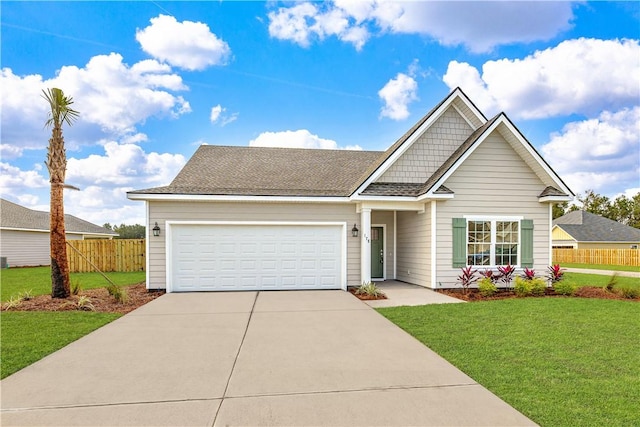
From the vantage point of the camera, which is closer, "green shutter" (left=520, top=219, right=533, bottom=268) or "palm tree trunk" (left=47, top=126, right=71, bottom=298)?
"palm tree trunk" (left=47, top=126, right=71, bottom=298)

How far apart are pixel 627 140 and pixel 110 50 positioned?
2463cm

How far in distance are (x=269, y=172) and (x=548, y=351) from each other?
10466 millimetres

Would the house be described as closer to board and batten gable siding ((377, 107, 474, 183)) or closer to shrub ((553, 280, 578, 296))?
board and batten gable siding ((377, 107, 474, 183))

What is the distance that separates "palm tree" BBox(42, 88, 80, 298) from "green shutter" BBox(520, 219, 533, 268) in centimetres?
1293

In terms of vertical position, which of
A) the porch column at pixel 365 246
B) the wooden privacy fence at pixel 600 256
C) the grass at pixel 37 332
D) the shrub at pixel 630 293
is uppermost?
the porch column at pixel 365 246

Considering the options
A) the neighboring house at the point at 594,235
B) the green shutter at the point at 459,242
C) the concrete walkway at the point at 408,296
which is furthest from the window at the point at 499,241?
the neighboring house at the point at 594,235

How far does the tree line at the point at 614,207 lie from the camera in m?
46.5

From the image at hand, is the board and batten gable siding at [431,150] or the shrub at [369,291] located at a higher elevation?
the board and batten gable siding at [431,150]

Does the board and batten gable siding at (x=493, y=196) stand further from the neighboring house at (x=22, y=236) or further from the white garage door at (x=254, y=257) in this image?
the neighboring house at (x=22, y=236)

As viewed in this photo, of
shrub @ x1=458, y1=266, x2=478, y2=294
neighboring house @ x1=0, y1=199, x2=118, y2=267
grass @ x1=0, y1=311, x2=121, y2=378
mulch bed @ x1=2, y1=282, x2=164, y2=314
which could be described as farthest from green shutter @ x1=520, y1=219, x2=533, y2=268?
neighboring house @ x1=0, y1=199, x2=118, y2=267

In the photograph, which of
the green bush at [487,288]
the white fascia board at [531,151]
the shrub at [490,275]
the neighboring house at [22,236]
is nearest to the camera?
the green bush at [487,288]

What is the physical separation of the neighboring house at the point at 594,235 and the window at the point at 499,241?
87.6 feet

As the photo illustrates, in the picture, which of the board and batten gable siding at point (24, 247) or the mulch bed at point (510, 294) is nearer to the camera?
the mulch bed at point (510, 294)

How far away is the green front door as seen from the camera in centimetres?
1312
